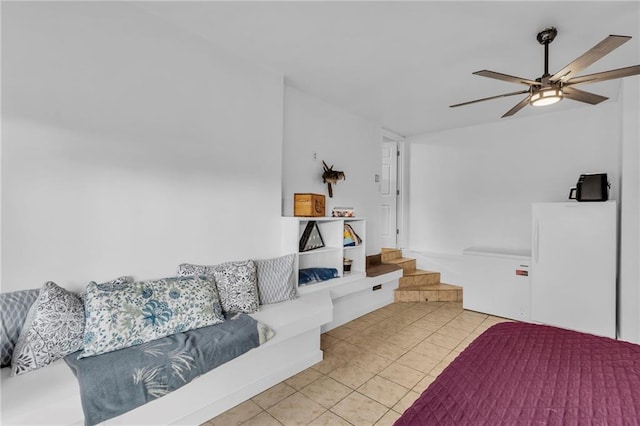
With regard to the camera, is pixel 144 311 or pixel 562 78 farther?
pixel 562 78

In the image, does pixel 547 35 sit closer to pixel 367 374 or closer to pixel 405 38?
pixel 405 38

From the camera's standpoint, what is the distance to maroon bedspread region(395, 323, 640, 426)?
3.40 feet

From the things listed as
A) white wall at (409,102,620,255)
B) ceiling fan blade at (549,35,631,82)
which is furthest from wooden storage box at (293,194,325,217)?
white wall at (409,102,620,255)

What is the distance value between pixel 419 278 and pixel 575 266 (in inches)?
75.1

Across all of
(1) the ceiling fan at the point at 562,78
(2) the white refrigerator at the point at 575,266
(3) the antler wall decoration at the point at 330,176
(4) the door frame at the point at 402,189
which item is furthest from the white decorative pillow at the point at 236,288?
(4) the door frame at the point at 402,189

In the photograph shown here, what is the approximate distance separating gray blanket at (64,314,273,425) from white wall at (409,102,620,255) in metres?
3.99

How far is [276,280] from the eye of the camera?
254 centimetres

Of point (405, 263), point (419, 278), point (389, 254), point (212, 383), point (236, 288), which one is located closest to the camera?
point (212, 383)

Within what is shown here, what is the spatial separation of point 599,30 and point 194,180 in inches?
122

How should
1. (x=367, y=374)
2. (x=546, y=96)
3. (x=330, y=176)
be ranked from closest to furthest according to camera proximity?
(x=546, y=96), (x=367, y=374), (x=330, y=176)

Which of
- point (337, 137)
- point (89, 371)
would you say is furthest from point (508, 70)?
point (89, 371)

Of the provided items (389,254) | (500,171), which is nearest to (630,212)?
(500,171)

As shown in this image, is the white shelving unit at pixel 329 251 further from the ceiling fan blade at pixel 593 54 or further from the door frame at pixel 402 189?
the ceiling fan blade at pixel 593 54

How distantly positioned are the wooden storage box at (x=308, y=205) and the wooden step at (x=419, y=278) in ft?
7.03
